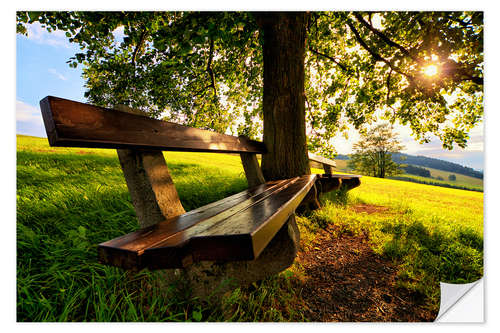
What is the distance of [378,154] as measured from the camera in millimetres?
34312

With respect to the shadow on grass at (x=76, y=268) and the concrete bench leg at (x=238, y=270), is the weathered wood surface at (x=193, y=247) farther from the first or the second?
the shadow on grass at (x=76, y=268)

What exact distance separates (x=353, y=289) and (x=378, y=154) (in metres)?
38.6

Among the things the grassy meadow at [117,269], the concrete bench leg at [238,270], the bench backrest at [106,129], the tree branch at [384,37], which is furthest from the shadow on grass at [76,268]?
the tree branch at [384,37]

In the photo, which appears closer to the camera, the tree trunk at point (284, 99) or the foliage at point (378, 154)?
the tree trunk at point (284, 99)

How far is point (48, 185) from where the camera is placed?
2.13 m

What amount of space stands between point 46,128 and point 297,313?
5.08 ft

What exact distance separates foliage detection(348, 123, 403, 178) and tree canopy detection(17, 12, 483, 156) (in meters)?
30.4

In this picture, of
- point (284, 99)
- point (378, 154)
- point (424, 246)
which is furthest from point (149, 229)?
point (378, 154)

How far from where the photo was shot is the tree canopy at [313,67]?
280cm

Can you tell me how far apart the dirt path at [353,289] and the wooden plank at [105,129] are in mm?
1334

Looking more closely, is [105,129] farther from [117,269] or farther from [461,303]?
[461,303]

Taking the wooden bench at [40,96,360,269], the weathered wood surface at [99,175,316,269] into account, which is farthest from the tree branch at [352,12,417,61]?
the weathered wood surface at [99,175,316,269]

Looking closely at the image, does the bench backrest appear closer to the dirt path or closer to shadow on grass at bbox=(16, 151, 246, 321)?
shadow on grass at bbox=(16, 151, 246, 321)
